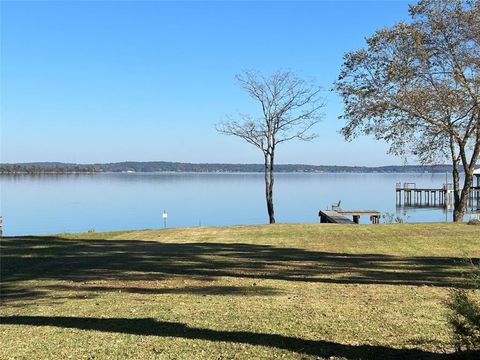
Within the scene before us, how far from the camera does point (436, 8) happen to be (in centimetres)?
2366

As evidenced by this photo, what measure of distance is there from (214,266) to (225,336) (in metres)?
5.87

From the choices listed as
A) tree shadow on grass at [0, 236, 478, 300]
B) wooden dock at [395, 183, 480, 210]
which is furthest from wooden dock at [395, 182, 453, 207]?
tree shadow on grass at [0, 236, 478, 300]

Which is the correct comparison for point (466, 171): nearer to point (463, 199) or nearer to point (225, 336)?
point (463, 199)

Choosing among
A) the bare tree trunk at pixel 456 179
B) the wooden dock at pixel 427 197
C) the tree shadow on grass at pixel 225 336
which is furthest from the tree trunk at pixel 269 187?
the wooden dock at pixel 427 197

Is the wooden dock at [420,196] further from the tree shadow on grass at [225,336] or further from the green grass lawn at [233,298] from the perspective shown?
the tree shadow on grass at [225,336]

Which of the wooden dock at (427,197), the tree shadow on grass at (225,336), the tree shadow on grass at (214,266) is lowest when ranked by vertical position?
the wooden dock at (427,197)

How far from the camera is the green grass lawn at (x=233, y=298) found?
5.57 metres

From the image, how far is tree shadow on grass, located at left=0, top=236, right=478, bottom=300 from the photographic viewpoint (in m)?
9.88

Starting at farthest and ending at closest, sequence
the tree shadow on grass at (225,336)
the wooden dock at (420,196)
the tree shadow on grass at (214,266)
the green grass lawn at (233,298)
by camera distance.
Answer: the wooden dock at (420,196) < the tree shadow on grass at (214,266) < the green grass lawn at (233,298) < the tree shadow on grass at (225,336)

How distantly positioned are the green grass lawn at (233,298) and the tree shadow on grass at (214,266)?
3 cm

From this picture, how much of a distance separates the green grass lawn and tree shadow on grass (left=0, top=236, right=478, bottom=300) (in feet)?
0.10

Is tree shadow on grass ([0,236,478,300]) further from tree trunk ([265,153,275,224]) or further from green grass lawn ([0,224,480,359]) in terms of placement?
tree trunk ([265,153,275,224])

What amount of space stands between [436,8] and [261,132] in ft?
39.7

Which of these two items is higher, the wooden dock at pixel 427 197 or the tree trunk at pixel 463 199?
the tree trunk at pixel 463 199
